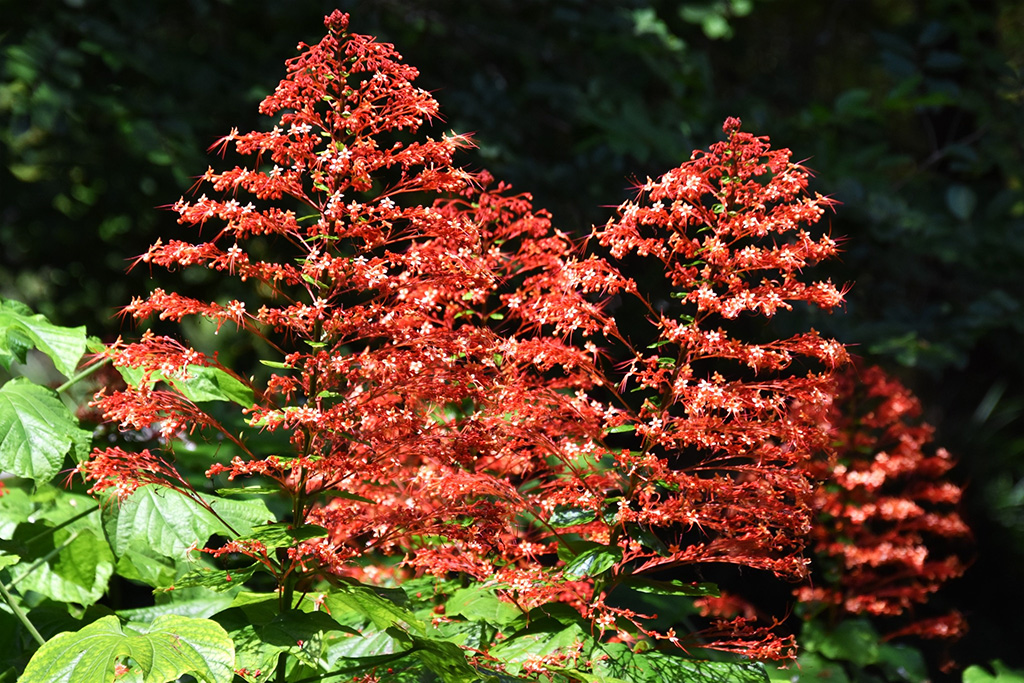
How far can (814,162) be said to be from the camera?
14.8 feet

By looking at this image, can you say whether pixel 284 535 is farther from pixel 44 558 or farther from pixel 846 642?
pixel 846 642

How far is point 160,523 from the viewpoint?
1894 millimetres

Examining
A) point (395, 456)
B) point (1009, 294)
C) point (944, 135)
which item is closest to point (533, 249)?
point (395, 456)

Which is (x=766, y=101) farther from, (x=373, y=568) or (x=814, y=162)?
(x=373, y=568)

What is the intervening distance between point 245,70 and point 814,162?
2.66m

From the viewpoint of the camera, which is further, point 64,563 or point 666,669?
point 64,563

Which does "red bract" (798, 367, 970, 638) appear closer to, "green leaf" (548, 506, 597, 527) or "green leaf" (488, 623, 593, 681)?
"green leaf" (548, 506, 597, 527)

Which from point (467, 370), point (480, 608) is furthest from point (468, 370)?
point (480, 608)

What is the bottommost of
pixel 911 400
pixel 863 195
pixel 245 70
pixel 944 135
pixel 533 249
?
pixel 533 249

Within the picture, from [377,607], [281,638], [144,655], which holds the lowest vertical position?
[144,655]

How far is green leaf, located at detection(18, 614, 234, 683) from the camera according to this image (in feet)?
4.62

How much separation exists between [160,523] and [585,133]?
11.8ft

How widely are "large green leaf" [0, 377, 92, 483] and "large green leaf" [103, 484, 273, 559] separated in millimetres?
160

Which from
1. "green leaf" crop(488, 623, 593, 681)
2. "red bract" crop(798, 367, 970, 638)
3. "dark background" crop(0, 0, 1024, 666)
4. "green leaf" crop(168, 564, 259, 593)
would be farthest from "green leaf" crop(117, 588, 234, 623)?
"dark background" crop(0, 0, 1024, 666)
